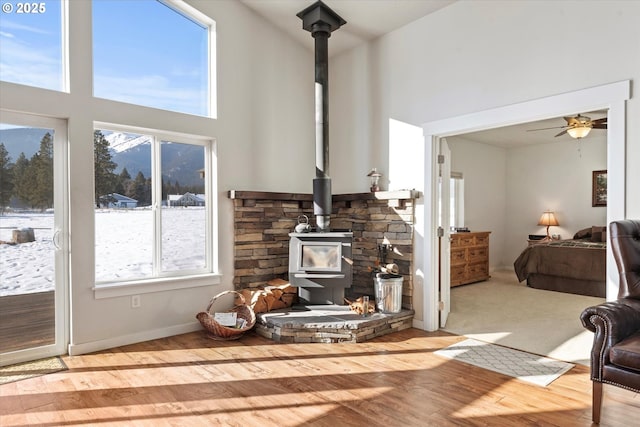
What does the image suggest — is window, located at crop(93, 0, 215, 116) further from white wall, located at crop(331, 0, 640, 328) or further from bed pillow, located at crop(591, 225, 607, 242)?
bed pillow, located at crop(591, 225, 607, 242)

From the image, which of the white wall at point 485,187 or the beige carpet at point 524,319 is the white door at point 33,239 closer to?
the beige carpet at point 524,319

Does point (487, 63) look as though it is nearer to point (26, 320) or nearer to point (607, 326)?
point (607, 326)

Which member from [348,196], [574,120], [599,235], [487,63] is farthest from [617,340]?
[599,235]

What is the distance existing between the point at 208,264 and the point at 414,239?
2.30 metres

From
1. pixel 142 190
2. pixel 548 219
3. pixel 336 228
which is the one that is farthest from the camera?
pixel 548 219

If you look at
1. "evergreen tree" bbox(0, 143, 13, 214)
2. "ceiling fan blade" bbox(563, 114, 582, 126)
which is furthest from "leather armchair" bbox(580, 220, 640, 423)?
"evergreen tree" bbox(0, 143, 13, 214)

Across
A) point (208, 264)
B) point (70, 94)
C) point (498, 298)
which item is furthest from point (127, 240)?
point (498, 298)

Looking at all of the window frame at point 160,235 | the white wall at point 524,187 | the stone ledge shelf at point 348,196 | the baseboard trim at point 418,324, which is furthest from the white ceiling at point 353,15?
the white wall at point 524,187

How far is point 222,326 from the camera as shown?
3.69m

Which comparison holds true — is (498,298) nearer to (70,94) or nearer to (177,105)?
(177,105)

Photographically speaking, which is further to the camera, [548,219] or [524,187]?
[524,187]

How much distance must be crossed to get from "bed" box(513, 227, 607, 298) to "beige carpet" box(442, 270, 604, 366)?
19 cm

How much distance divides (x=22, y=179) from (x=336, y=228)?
3.28 metres

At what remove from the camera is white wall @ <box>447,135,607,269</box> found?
7527 millimetres
